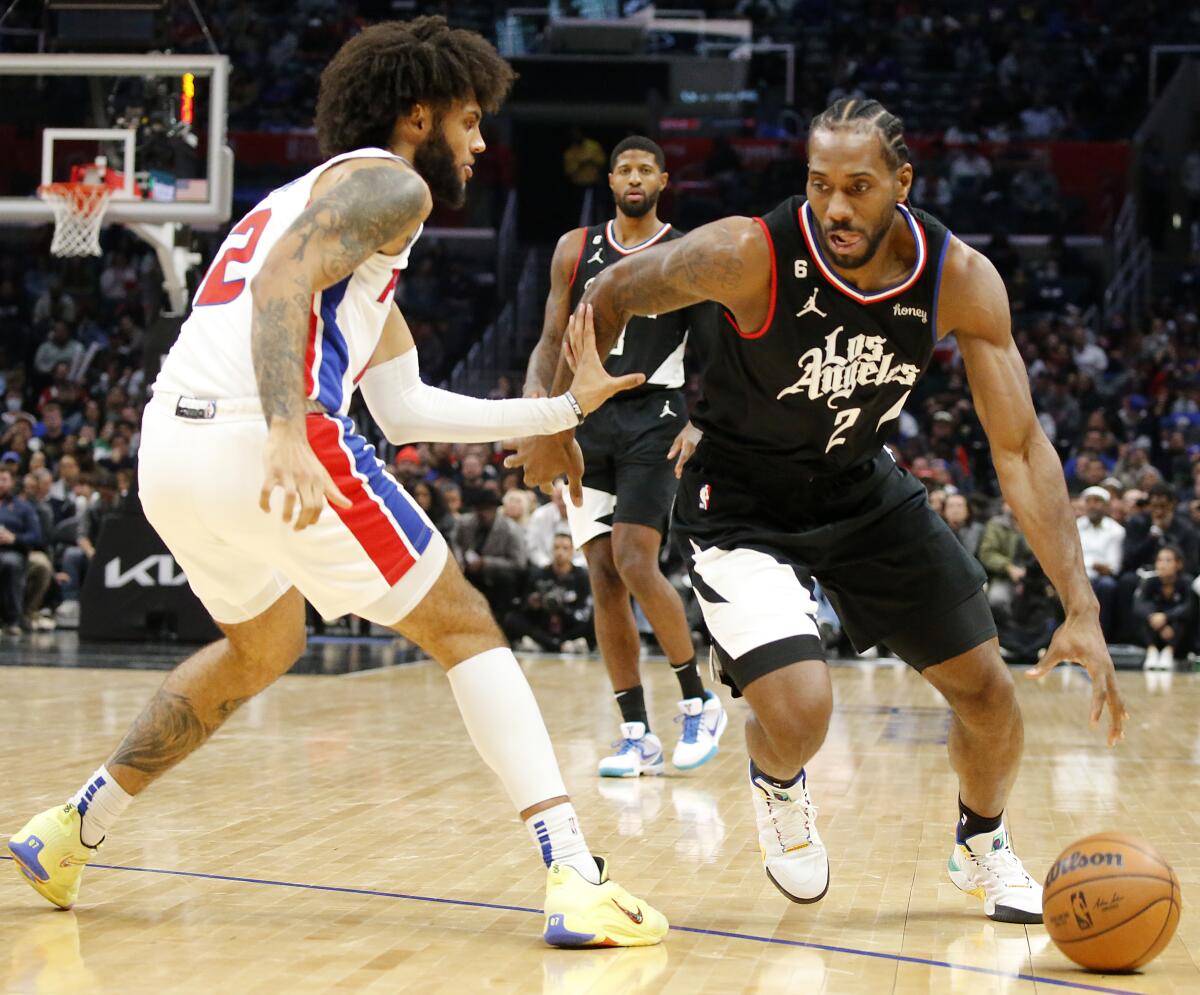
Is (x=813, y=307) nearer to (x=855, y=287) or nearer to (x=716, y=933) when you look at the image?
(x=855, y=287)

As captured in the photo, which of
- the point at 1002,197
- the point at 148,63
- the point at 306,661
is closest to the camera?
the point at 306,661

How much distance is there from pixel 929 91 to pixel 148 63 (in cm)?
1530

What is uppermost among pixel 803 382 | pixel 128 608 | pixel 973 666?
pixel 803 382

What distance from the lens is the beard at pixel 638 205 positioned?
6.50m

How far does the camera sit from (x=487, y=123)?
2444 centimetres

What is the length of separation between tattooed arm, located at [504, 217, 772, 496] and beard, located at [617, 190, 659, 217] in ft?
7.46

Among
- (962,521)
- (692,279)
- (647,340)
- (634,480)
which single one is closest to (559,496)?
(962,521)

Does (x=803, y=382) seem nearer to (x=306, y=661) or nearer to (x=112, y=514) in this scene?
(x=306, y=661)

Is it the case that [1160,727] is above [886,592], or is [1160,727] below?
below

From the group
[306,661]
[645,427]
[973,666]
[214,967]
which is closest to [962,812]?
[973,666]

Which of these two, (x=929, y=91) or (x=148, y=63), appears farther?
(x=929, y=91)

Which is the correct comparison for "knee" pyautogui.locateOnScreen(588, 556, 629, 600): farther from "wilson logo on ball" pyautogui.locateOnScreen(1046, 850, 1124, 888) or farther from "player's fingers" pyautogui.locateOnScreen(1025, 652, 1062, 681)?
"player's fingers" pyautogui.locateOnScreen(1025, 652, 1062, 681)

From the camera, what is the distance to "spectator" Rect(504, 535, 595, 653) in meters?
13.5

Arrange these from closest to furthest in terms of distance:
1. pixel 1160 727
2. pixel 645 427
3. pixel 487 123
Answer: pixel 645 427
pixel 1160 727
pixel 487 123
